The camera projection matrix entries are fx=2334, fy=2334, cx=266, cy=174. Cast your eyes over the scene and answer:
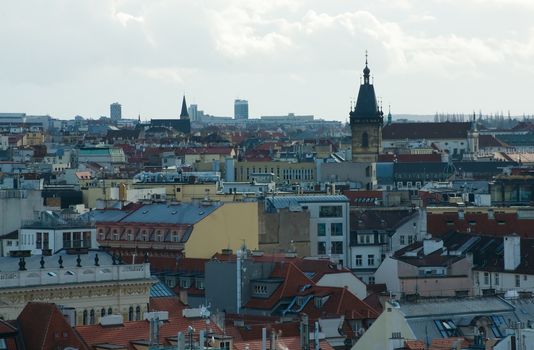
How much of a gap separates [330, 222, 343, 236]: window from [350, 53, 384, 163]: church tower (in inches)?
3249

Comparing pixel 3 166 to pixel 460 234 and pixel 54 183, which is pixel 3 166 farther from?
pixel 460 234

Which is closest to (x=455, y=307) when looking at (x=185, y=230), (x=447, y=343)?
(x=447, y=343)

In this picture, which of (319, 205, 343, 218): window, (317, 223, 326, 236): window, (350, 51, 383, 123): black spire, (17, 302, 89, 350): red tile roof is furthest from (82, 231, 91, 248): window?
(350, 51, 383, 123): black spire

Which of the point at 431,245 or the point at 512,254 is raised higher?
the point at 431,245

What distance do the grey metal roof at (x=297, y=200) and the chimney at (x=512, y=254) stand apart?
14.0 metres

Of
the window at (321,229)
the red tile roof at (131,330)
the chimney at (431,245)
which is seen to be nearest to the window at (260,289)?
the chimney at (431,245)

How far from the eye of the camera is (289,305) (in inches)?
2837

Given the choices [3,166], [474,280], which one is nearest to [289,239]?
Answer: [474,280]

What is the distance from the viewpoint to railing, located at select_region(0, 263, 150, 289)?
5819 centimetres

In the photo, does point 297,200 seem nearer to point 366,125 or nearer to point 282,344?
point 282,344

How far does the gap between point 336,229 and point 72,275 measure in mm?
42505

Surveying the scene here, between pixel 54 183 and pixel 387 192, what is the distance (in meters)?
21.0

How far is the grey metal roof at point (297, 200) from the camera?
328 ft

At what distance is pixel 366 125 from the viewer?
614 ft
